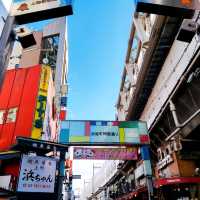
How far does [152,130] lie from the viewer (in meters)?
17.4

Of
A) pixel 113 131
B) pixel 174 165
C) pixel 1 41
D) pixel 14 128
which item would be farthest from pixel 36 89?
pixel 1 41

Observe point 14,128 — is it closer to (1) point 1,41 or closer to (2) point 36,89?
(2) point 36,89

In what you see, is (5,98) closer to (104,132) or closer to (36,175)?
(104,132)

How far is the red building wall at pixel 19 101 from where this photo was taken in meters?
17.4

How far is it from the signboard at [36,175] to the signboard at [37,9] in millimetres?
9048

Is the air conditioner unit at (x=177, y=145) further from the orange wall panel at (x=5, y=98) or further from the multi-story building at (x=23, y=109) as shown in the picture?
the orange wall panel at (x=5, y=98)

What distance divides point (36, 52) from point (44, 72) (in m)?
21.6

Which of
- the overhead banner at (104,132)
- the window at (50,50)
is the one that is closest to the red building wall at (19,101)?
the overhead banner at (104,132)

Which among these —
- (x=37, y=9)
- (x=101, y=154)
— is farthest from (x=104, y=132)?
(x=37, y=9)

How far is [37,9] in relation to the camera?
5656 mm

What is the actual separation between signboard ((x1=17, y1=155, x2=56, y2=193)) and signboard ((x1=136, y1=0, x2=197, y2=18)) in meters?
10.2

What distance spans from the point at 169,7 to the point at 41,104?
15016mm

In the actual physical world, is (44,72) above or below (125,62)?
below

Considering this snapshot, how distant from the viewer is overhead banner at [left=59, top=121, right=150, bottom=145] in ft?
59.0
